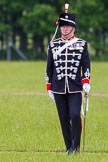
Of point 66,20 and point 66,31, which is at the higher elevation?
point 66,20

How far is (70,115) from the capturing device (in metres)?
8.75

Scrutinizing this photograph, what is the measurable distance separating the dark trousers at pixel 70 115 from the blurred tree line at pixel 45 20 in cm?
4678

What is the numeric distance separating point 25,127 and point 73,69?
3.74 meters

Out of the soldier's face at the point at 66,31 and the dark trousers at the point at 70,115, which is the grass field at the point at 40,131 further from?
the soldier's face at the point at 66,31

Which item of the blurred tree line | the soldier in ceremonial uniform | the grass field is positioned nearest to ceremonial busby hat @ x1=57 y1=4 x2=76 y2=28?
the soldier in ceremonial uniform

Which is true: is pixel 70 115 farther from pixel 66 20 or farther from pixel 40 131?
pixel 40 131

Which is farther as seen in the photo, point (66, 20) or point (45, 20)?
point (45, 20)

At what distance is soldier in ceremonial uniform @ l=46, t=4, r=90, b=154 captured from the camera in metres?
8.77

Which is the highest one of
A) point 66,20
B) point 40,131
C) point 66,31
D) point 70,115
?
point 66,20

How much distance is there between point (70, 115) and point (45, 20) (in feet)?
161

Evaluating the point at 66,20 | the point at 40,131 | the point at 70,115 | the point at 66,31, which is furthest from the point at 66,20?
the point at 40,131

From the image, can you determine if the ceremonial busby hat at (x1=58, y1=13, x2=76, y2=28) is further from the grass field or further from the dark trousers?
the grass field

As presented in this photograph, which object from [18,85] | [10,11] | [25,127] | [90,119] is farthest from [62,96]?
[10,11]

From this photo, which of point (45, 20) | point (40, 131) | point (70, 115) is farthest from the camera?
point (45, 20)
